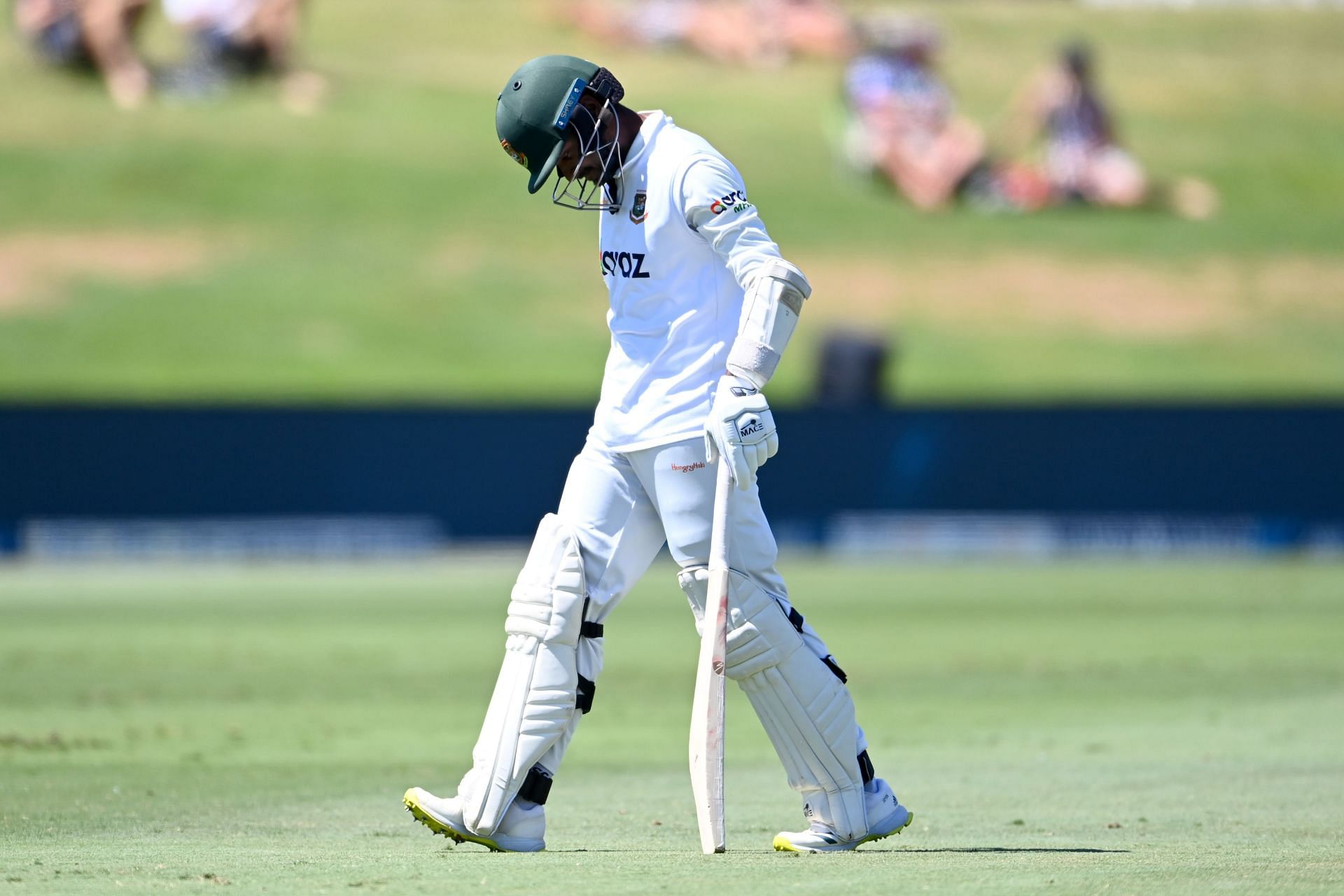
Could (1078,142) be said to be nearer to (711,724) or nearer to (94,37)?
(94,37)

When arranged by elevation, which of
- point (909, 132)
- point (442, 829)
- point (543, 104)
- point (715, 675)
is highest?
point (909, 132)

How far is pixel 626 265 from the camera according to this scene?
237 inches

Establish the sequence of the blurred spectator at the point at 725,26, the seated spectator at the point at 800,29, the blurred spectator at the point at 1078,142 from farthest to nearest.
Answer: the seated spectator at the point at 800,29 < the blurred spectator at the point at 725,26 < the blurred spectator at the point at 1078,142

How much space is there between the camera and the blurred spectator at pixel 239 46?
40.4 metres

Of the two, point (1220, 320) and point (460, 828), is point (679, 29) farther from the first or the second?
point (460, 828)

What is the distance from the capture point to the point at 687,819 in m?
7.04

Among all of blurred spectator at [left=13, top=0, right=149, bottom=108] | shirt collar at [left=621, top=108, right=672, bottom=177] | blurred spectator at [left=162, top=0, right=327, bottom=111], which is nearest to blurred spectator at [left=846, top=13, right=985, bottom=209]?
blurred spectator at [left=162, top=0, right=327, bottom=111]

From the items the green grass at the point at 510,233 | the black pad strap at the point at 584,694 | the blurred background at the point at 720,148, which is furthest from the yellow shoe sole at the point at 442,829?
the green grass at the point at 510,233

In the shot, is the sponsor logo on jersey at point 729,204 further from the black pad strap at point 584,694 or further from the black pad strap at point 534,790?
the black pad strap at point 534,790

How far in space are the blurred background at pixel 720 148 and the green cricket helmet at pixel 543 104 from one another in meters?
25.2

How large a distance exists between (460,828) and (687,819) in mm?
1292

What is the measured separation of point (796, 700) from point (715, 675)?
12.2 inches

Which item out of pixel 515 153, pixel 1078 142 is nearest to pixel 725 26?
pixel 1078 142

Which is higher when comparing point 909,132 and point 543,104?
point 909,132
